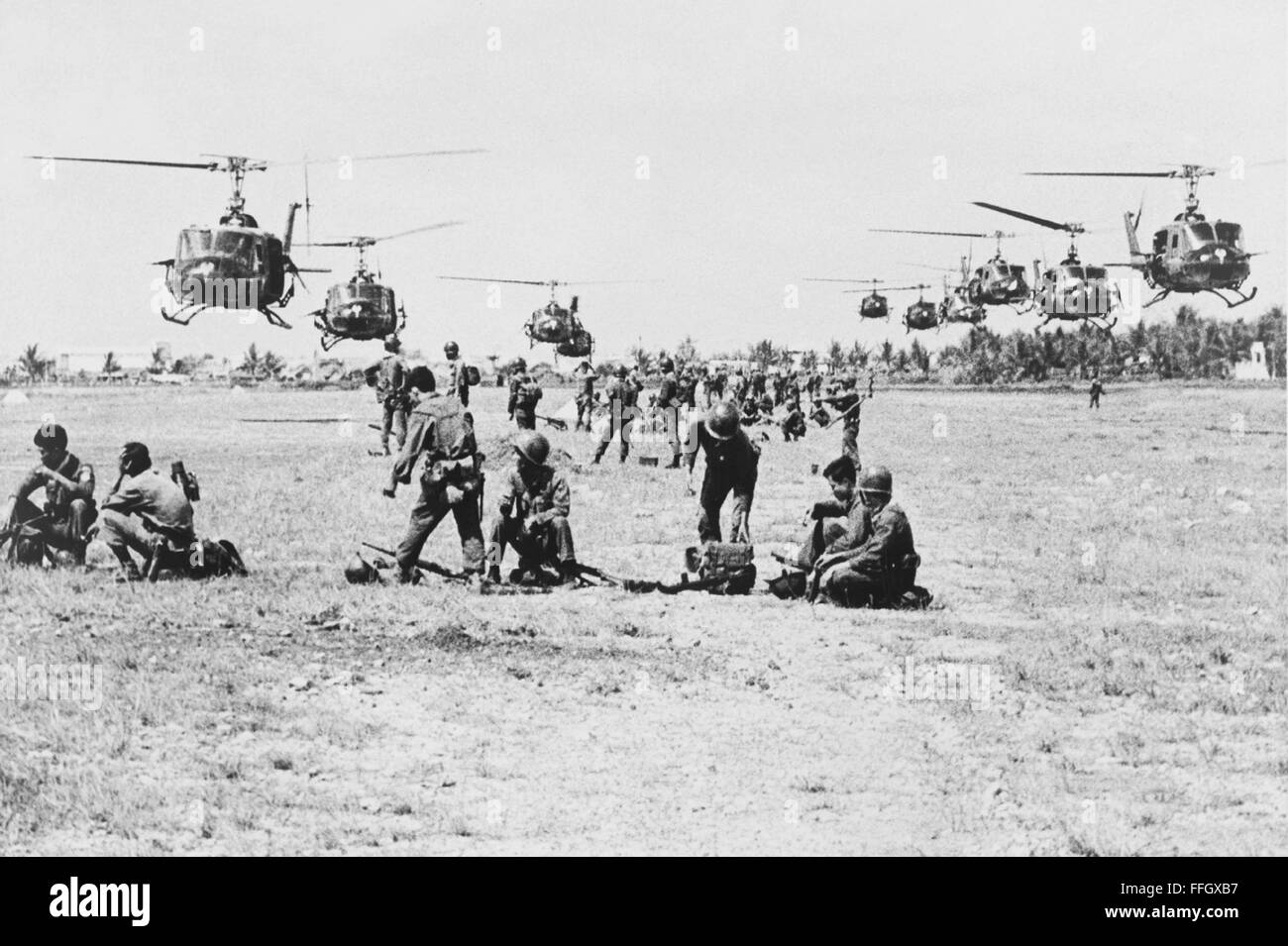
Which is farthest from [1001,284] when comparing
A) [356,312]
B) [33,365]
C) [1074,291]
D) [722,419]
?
[33,365]

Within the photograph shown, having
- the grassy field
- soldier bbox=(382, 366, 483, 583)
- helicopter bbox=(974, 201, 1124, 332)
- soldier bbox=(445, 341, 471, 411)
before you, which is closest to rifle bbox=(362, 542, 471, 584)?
soldier bbox=(382, 366, 483, 583)

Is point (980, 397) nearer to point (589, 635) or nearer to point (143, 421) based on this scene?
point (143, 421)

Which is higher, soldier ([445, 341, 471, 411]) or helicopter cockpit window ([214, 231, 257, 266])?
helicopter cockpit window ([214, 231, 257, 266])

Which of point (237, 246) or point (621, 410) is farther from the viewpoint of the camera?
point (237, 246)

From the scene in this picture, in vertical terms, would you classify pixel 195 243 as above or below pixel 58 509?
above

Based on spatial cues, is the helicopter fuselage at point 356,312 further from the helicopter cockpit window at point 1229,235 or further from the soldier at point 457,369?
the helicopter cockpit window at point 1229,235

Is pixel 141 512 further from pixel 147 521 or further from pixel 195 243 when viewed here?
pixel 195 243

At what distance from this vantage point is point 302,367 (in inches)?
4828

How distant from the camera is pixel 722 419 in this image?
13.9m

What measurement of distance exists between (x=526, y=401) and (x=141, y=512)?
955cm

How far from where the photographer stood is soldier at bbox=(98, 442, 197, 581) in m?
13.0

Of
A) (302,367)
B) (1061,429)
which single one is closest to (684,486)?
(1061,429)

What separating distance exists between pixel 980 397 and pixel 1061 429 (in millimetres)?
34540

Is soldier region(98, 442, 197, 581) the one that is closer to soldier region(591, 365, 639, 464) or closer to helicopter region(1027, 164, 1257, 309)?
soldier region(591, 365, 639, 464)
